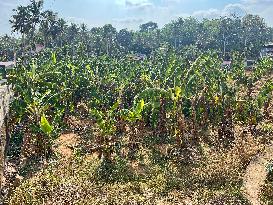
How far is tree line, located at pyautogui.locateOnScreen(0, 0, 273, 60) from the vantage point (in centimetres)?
5888

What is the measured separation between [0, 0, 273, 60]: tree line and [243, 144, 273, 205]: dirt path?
1601 inches

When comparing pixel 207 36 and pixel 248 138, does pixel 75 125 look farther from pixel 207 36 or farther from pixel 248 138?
pixel 207 36

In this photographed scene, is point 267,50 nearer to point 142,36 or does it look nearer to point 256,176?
point 142,36

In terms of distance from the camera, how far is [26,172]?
662 inches

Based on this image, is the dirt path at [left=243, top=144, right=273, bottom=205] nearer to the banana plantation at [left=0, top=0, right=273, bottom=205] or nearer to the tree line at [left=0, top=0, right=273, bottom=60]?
the banana plantation at [left=0, top=0, right=273, bottom=205]

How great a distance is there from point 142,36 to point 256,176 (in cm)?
7458

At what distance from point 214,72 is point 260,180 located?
45.1ft

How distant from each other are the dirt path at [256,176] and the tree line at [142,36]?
4066 cm

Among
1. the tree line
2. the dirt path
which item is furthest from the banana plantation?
the tree line

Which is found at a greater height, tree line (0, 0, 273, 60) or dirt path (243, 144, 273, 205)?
tree line (0, 0, 273, 60)

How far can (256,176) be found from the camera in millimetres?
15320

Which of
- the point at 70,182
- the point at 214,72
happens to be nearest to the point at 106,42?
the point at 214,72

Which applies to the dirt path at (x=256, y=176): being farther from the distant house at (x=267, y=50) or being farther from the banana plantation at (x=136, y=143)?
the distant house at (x=267, y=50)

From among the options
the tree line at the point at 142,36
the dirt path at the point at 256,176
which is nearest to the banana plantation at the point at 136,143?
the dirt path at the point at 256,176
